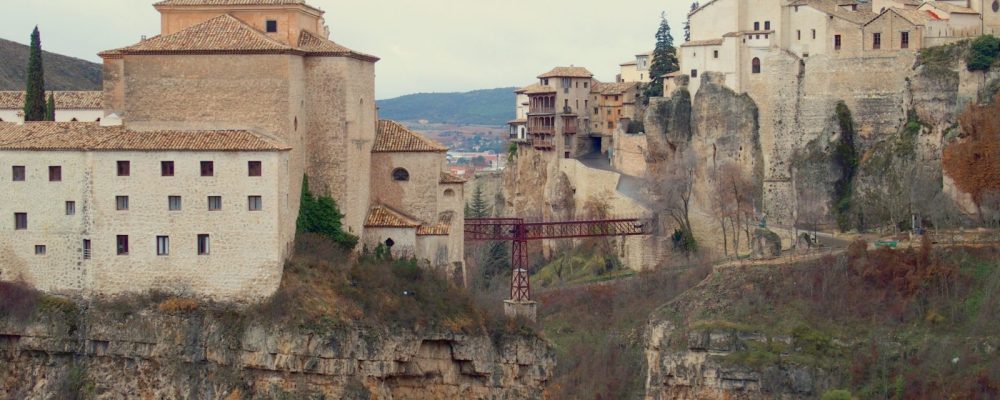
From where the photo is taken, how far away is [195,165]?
215 feet

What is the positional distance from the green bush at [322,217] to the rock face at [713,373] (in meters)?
16.6

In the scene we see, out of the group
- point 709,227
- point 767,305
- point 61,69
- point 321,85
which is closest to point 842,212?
point 709,227

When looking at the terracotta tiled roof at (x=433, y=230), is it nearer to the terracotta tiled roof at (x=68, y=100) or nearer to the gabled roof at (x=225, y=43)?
the gabled roof at (x=225, y=43)

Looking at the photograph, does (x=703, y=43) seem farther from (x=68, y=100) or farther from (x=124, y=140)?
(x=124, y=140)

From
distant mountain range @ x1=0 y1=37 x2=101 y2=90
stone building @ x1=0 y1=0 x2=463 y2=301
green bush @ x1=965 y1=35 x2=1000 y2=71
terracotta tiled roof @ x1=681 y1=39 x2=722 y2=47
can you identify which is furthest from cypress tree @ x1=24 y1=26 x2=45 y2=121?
distant mountain range @ x1=0 y1=37 x2=101 y2=90

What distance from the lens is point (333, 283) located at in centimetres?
6725

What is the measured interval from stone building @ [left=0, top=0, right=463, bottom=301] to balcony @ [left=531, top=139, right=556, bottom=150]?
42719mm

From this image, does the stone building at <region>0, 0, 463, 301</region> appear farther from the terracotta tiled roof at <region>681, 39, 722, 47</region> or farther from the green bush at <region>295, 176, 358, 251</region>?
the terracotta tiled roof at <region>681, 39, 722, 47</region>

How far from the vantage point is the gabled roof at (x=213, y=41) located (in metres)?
67.8

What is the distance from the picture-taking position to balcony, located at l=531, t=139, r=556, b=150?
113125 mm

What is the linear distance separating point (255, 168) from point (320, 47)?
6.04 metres

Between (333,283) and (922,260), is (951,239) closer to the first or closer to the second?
(922,260)

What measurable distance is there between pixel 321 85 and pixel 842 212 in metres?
30.4

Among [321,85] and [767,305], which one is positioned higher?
[321,85]
